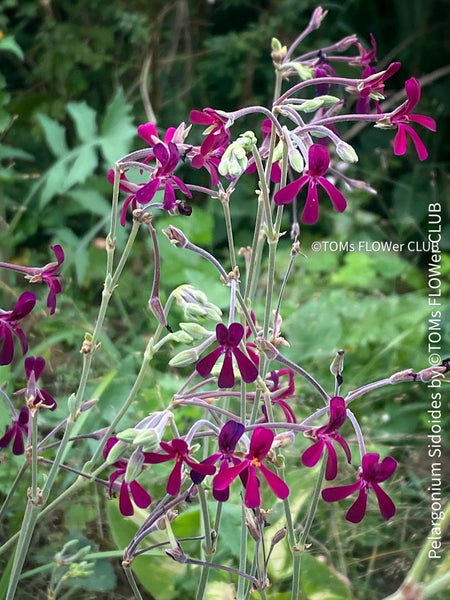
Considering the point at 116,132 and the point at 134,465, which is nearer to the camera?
the point at 134,465

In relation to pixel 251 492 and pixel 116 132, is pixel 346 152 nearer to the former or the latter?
pixel 251 492

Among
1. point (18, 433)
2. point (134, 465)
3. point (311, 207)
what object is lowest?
point (18, 433)

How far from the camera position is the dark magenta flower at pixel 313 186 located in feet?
2.18

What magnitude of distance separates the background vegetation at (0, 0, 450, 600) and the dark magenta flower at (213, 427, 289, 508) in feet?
1.57

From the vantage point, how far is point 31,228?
2111 millimetres

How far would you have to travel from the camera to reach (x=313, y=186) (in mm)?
685

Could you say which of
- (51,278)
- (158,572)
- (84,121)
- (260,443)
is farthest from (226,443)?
(84,121)

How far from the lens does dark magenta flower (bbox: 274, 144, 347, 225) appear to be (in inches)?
26.2

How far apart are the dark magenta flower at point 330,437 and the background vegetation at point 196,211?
1.48ft

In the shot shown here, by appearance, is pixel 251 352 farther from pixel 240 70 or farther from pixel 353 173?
pixel 240 70

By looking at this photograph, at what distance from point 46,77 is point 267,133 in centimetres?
188

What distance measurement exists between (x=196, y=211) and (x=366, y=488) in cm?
151

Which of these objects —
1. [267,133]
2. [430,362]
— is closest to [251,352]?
[267,133]

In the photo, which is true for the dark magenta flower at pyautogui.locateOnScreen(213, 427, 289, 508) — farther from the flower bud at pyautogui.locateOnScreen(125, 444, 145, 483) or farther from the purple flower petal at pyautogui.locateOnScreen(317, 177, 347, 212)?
the purple flower petal at pyautogui.locateOnScreen(317, 177, 347, 212)
